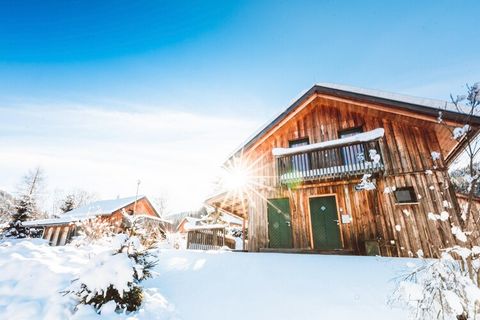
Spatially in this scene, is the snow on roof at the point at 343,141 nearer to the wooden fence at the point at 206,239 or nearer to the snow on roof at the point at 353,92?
the snow on roof at the point at 353,92

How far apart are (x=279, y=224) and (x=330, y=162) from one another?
11.6 feet

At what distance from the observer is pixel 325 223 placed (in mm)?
9680

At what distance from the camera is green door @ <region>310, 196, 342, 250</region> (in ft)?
30.8

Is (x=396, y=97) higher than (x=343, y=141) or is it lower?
higher

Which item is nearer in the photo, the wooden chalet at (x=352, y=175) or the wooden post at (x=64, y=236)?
the wooden chalet at (x=352, y=175)

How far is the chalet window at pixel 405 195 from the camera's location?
28.3ft

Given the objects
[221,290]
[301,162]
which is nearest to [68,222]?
Answer: [301,162]

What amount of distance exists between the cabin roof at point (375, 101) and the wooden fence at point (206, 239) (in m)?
4.29

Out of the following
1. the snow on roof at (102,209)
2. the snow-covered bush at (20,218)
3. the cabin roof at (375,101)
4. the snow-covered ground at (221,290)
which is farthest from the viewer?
the snow on roof at (102,209)

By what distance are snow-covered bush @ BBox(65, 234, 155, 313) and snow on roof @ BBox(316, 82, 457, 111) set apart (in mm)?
9966

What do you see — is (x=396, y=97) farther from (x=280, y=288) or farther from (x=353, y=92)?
(x=280, y=288)

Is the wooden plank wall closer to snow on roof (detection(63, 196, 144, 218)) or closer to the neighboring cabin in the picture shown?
the neighboring cabin

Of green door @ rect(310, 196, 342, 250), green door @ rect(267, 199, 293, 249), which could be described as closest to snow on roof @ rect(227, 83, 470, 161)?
green door @ rect(267, 199, 293, 249)

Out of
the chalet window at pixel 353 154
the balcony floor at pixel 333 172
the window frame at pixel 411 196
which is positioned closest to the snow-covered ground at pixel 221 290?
the window frame at pixel 411 196
